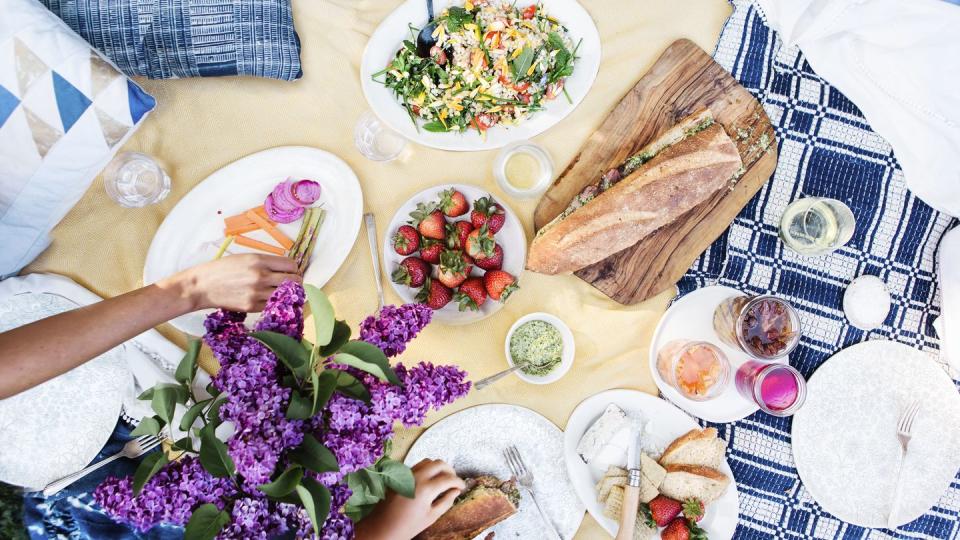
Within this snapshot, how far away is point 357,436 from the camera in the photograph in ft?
2.95

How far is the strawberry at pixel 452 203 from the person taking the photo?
1592mm

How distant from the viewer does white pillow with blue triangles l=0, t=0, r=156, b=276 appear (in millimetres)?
1379

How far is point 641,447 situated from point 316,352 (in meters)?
1.00

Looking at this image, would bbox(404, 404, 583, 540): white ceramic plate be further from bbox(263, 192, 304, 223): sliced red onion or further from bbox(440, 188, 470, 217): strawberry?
bbox(263, 192, 304, 223): sliced red onion

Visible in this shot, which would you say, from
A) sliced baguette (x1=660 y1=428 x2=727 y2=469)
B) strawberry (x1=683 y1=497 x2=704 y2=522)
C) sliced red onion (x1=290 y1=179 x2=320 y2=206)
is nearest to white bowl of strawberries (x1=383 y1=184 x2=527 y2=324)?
sliced red onion (x1=290 y1=179 x2=320 y2=206)

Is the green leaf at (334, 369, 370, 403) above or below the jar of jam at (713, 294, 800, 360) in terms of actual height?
above

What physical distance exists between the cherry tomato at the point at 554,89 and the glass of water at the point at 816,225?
27.6 inches

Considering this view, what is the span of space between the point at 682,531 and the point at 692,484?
0.12 meters

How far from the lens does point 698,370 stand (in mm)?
1609

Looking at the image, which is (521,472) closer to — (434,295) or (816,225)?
(434,295)

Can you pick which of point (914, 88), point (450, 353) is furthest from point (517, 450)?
point (914, 88)

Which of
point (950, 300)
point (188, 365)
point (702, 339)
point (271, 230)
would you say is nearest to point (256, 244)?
point (271, 230)

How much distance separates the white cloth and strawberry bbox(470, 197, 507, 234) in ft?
2.97

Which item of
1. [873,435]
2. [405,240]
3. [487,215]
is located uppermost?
[487,215]
